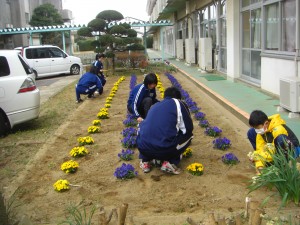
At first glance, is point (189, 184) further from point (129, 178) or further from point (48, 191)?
point (48, 191)

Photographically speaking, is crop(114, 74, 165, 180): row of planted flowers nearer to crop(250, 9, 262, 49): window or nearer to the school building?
the school building

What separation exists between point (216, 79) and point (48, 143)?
8133 millimetres

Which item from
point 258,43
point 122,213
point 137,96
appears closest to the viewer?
point 122,213

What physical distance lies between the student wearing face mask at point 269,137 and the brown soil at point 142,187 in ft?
1.22

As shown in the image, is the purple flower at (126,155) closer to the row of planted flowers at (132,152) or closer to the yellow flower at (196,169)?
the row of planted flowers at (132,152)

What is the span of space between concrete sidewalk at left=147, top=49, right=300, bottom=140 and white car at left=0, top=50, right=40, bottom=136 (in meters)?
4.13

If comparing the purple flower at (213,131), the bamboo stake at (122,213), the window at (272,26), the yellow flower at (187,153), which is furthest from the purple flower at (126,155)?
the window at (272,26)

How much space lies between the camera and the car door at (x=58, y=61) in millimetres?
19375

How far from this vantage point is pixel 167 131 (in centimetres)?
431

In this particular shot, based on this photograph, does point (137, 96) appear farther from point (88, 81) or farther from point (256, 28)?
point (256, 28)

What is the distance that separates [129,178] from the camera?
14.9 ft

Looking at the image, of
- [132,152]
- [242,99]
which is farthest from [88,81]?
[132,152]

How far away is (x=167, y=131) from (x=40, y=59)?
1611 cm

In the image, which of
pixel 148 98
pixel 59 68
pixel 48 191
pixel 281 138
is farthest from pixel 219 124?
pixel 59 68
